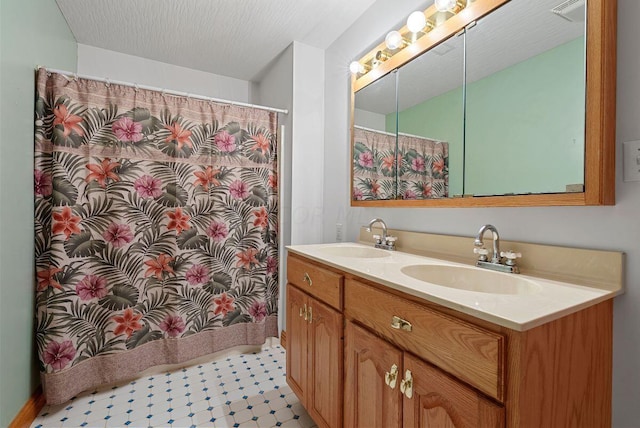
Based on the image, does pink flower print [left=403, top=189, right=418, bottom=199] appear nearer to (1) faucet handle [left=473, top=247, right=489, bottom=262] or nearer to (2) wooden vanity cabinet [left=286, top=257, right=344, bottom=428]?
(1) faucet handle [left=473, top=247, right=489, bottom=262]

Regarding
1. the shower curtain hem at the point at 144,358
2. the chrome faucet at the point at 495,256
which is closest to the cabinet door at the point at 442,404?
the chrome faucet at the point at 495,256

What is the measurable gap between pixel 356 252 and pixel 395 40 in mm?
1152

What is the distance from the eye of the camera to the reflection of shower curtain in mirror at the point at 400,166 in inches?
54.9

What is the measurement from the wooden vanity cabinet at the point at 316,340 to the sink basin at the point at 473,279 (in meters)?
0.34

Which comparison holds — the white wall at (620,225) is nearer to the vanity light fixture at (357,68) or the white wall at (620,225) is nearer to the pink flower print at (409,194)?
the pink flower print at (409,194)

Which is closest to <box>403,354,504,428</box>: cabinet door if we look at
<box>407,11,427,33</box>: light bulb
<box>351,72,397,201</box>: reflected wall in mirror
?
<box>351,72,397,201</box>: reflected wall in mirror

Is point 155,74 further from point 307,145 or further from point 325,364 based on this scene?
point 325,364

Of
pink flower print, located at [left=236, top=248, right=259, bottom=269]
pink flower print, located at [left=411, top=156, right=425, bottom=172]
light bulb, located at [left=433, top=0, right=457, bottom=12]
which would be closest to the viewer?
light bulb, located at [left=433, top=0, right=457, bottom=12]

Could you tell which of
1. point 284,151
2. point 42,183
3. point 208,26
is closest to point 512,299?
point 284,151

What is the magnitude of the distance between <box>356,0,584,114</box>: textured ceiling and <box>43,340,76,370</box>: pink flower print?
2210 millimetres

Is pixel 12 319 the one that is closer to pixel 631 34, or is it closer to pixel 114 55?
pixel 114 55

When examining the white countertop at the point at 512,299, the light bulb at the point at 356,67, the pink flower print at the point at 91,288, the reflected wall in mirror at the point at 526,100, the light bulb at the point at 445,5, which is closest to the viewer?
the white countertop at the point at 512,299

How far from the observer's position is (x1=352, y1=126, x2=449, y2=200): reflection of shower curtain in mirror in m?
1.39

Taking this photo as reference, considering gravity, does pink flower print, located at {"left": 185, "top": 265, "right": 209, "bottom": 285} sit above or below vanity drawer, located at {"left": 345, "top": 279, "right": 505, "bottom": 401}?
below
